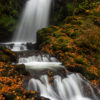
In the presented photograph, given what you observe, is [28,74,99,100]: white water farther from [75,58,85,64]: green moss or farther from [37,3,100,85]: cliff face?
[75,58,85,64]: green moss

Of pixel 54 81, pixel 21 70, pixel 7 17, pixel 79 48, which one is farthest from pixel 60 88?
pixel 7 17

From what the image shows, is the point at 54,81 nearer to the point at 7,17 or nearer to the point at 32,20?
the point at 7,17

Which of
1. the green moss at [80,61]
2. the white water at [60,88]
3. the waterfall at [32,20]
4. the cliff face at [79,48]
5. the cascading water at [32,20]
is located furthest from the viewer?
the waterfall at [32,20]

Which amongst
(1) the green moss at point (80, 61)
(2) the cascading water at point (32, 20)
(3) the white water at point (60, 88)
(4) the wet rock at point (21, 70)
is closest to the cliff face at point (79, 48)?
(1) the green moss at point (80, 61)

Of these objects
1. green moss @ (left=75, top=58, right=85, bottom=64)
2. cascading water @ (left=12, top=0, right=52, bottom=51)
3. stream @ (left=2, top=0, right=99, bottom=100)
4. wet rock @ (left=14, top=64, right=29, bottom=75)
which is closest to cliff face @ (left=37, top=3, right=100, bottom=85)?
green moss @ (left=75, top=58, right=85, bottom=64)

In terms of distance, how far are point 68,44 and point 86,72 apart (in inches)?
113

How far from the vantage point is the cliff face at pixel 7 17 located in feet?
48.2

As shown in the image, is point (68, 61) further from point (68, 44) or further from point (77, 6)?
point (77, 6)

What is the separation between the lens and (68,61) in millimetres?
7480

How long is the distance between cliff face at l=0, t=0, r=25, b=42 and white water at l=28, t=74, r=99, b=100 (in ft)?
37.6

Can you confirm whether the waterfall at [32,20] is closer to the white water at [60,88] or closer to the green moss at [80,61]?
the green moss at [80,61]

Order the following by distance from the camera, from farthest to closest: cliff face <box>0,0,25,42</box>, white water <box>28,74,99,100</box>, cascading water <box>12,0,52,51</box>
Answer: cascading water <box>12,0,52,51</box>
cliff face <box>0,0,25,42</box>
white water <box>28,74,99,100</box>

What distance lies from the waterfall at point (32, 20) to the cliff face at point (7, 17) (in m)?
0.98

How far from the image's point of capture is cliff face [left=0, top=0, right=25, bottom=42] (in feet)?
48.2
